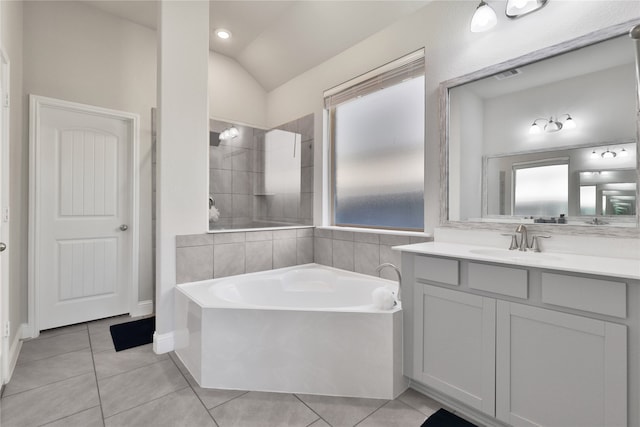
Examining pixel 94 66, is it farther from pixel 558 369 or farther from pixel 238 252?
pixel 558 369

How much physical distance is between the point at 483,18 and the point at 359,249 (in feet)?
6.09

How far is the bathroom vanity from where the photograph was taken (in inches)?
46.1

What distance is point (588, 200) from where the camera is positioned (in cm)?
161

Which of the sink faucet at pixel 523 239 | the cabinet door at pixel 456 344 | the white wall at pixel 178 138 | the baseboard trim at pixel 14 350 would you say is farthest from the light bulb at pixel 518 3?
the baseboard trim at pixel 14 350

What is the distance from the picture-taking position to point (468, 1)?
206 cm

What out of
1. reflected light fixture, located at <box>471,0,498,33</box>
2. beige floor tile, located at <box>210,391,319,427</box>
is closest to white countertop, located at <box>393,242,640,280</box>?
beige floor tile, located at <box>210,391,319,427</box>

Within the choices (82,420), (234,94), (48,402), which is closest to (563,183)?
(82,420)

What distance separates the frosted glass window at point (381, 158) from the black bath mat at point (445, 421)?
1.27m

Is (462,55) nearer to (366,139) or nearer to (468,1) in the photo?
(468,1)

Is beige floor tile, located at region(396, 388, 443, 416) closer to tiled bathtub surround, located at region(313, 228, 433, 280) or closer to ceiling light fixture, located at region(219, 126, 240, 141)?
tiled bathtub surround, located at region(313, 228, 433, 280)

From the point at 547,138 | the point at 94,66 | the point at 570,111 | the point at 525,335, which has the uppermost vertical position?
the point at 94,66

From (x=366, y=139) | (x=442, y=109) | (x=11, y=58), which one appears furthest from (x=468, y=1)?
(x=11, y=58)

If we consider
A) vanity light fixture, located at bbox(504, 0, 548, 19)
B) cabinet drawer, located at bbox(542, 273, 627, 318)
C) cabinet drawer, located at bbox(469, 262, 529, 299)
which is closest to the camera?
cabinet drawer, located at bbox(542, 273, 627, 318)

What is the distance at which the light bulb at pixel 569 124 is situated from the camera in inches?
65.2
